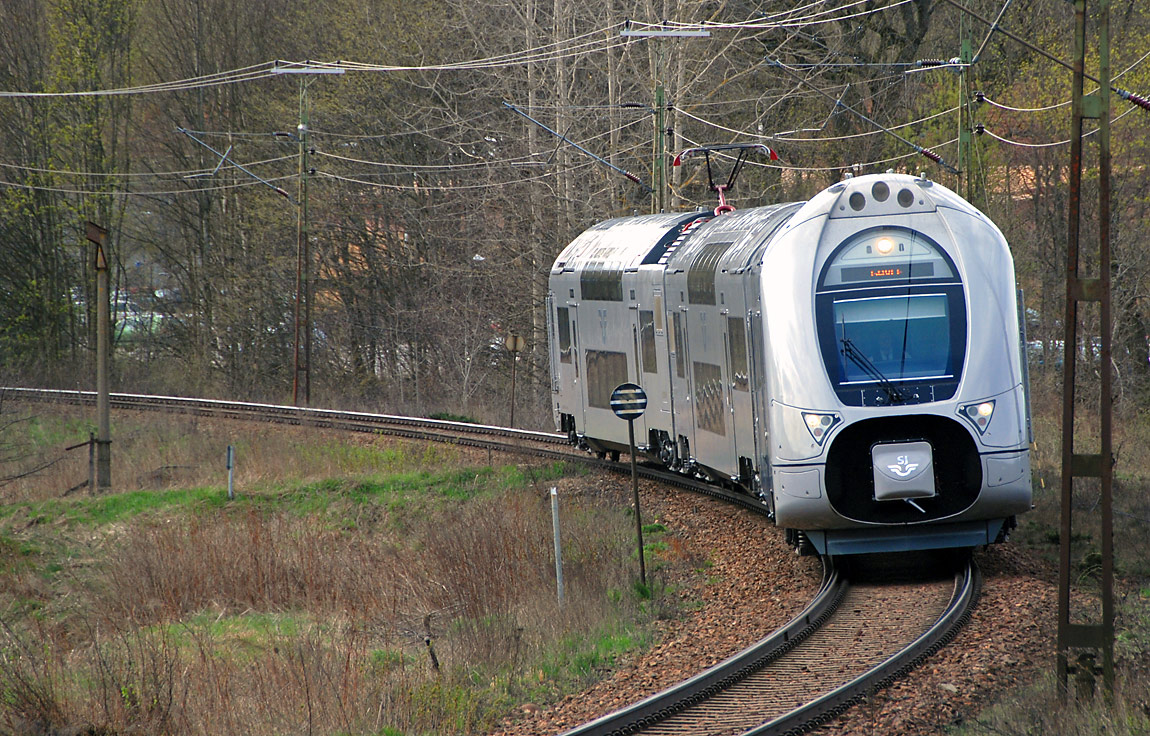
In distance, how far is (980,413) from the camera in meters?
11.9

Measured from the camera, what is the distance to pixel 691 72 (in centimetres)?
3450

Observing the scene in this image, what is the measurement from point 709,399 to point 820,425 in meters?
3.51

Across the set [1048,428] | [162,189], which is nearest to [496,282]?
[162,189]

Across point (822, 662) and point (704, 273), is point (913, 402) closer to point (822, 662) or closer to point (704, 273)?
point (822, 662)

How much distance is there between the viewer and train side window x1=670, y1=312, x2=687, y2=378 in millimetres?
16516

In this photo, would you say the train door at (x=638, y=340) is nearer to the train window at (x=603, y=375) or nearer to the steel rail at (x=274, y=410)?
the train window at (x=603, y=375)

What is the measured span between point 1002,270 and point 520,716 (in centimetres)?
599

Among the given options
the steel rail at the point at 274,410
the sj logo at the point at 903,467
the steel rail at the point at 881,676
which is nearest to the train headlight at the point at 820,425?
the sj logo at the point at 903,467

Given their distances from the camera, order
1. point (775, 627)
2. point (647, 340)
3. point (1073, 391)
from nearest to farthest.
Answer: point (1073, 391) → point (775, 627) → point (647, 340)

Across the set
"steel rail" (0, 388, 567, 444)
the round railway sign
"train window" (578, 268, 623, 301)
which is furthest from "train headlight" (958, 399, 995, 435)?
"steel rail" (0, 388, 567, 444)

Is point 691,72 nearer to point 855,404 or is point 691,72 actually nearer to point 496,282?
point 496,282

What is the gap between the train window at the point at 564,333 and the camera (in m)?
22.1

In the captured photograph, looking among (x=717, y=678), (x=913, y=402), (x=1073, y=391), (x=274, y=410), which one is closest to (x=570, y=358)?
(x=913, y=402)

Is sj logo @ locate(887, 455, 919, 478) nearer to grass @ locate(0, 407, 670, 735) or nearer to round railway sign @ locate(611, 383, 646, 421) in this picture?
grass @ locate(0, 407, 670, 735)
